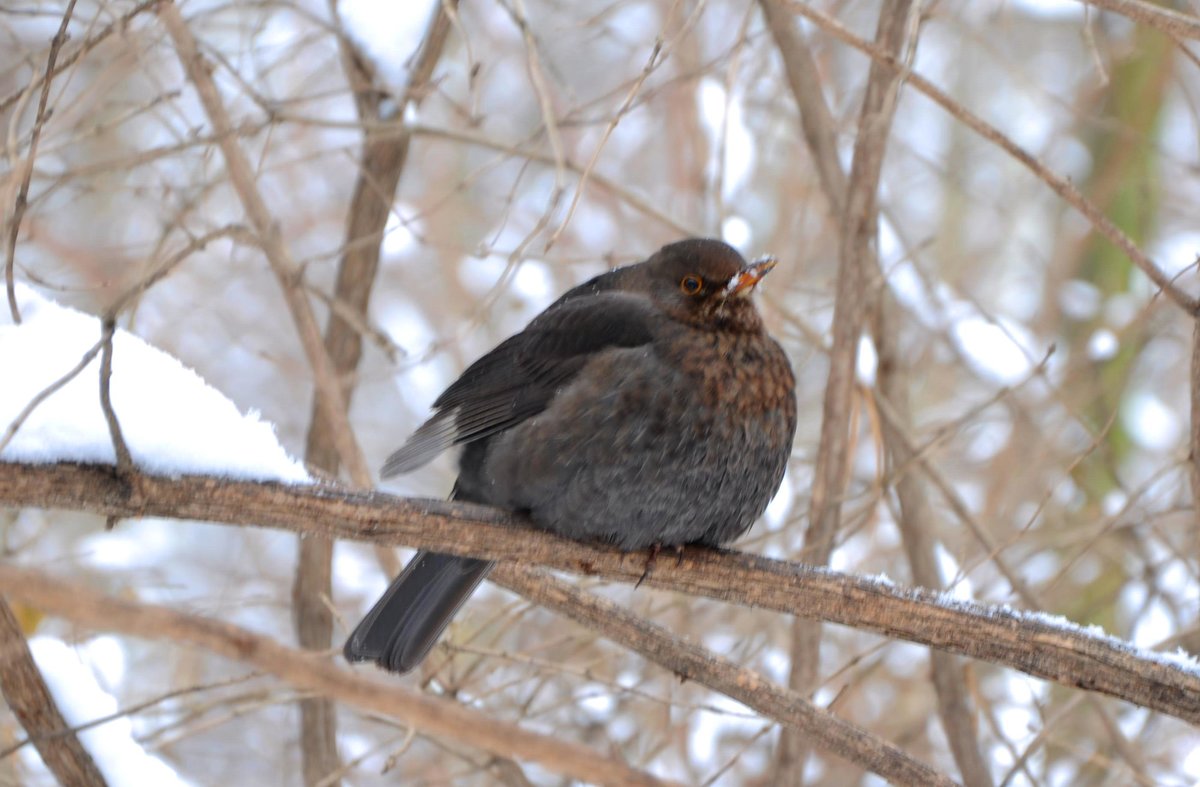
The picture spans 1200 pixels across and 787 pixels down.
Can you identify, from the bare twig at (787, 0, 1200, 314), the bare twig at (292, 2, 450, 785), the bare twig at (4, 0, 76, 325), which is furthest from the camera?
the bare twig at (292, 2, 450, 785)

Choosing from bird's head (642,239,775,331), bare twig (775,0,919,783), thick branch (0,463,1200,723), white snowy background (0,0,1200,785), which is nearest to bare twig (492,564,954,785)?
thick branch (0,463,1200,723)

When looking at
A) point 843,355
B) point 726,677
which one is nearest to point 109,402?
point 726,677

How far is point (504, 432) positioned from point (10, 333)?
1.20 m

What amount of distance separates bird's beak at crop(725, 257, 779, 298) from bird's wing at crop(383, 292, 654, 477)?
0.22 metres

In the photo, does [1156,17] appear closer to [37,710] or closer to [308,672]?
[308,672]

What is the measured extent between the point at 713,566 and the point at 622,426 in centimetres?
39

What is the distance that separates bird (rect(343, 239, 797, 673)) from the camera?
116 inches

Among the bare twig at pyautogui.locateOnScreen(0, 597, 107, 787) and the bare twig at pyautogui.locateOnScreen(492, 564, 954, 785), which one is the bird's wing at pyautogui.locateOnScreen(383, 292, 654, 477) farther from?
the bare twig at pyautogui.locateOnScreen(0, 597, 107, 787)

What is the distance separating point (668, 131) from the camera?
6.62m

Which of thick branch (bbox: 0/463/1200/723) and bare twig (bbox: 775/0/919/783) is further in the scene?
bare twig (bbox: 775/0/919/783)

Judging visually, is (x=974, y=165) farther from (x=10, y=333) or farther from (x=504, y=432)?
(x=10, y=333)

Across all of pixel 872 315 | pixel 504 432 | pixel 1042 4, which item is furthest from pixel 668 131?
pixel 504 432

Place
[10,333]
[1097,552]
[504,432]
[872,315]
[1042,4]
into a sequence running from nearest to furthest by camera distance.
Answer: [10,333], [504,432], [872,315], [1097,552], [1042,4]

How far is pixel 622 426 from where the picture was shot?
9.76ft
